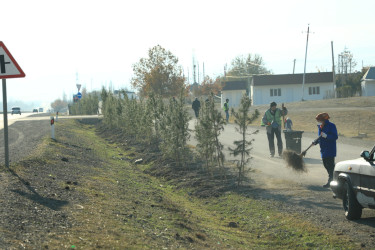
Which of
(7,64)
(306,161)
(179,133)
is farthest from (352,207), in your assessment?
(306,161)

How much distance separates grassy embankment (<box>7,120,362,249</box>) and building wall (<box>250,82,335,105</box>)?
7070cm

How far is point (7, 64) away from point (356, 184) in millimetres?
7251

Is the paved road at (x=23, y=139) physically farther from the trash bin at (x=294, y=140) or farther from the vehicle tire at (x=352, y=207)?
the vehicle tire at (x=352, y=207)

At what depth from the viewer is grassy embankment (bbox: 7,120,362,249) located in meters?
7.15

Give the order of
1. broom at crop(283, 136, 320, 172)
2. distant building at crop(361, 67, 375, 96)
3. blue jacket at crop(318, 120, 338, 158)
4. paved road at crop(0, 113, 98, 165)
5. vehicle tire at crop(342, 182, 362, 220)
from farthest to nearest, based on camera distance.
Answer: distant building at crop(361, 67, 375, 96) < paved road at crop(0, 113, 98, 165) < broom at crop(283, 136, 320, 172) < blue jacket at crop(318, 120, 338, 158) < vehicle tire at crop(342, 182, 362, 220)

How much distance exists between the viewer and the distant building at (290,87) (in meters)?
82.0

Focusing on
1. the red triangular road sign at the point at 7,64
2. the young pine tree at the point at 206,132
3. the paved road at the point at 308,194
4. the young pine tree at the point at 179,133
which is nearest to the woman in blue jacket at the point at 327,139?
the paved road at the point at 308,194

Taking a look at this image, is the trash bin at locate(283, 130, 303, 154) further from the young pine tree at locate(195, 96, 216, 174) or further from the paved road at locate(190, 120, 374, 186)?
the young pine tree at locate(195, 96, 216, 174)

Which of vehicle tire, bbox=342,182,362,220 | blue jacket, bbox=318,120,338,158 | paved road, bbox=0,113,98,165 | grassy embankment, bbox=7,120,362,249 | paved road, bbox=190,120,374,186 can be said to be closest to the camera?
grassy embankment, bbox=7,120,362,249

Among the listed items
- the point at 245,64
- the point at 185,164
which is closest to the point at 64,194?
the point at 185,164

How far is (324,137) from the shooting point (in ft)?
38.9

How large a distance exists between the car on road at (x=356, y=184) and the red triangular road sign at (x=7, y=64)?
6.63 meters

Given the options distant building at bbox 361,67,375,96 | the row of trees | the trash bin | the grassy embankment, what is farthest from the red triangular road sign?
distant building at bbox 361,67,375,96

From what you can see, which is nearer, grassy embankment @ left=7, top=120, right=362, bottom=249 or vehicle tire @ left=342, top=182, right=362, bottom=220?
grassy embankment @ left=7, top=120, right=362, bottom=249
